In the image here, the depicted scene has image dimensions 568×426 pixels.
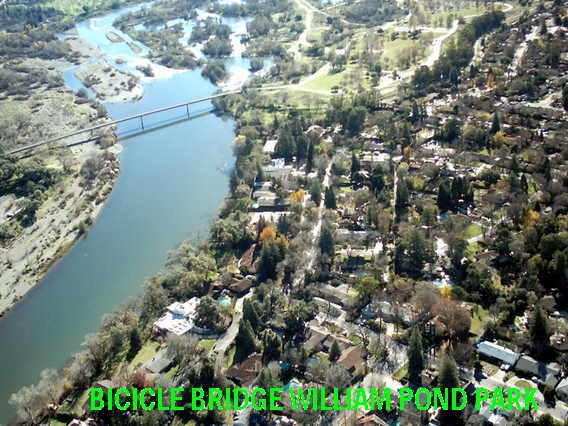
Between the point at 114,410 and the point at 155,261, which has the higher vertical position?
the point at 114,410

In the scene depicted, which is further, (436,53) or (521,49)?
(436,53)

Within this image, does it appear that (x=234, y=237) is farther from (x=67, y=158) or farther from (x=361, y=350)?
(x=67, y=158)

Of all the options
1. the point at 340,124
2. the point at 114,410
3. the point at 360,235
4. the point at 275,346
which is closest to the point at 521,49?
the point at 340,124

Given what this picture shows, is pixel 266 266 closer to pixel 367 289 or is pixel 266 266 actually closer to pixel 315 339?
pixel 367 289

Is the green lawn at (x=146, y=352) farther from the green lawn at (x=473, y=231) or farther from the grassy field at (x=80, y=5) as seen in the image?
the grassy field at (x=80, y=5)

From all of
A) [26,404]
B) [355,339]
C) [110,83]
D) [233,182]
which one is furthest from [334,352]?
[110,83]

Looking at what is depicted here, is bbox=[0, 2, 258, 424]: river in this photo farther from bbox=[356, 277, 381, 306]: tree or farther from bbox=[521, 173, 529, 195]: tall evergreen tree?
bbox=[521, 173, 529, 195]: tall evergreen tree

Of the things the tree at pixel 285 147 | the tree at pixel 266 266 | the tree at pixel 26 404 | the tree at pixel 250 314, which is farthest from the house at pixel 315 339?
the tree at pixel 285 147
